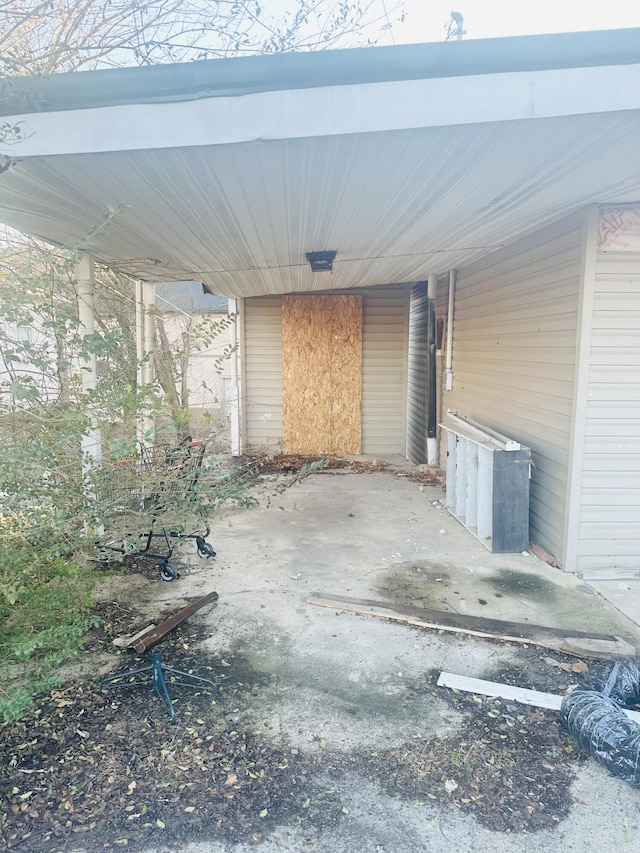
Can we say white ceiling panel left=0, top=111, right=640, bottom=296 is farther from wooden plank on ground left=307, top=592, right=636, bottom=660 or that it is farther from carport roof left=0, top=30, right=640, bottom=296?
wooden plank on ground left=307, top=592, right=636, bottom=660

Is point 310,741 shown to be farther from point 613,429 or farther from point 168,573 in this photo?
point 613,429

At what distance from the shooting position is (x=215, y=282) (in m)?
6.28

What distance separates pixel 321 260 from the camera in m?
4.75

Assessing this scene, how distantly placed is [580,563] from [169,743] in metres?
3.00

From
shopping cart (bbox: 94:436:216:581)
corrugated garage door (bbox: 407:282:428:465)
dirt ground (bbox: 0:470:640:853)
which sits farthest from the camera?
corrugated garage door (bbox: 407:282:428:465)

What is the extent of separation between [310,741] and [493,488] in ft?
8.43

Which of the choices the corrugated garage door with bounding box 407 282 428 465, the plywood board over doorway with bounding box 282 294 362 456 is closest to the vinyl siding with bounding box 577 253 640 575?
the corrugated garage door with bounding box 407 282 428 465

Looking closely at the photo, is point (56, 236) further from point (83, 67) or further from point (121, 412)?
point (121, 412)

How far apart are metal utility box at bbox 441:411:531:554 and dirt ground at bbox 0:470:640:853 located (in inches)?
24.5

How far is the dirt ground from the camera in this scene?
166cm

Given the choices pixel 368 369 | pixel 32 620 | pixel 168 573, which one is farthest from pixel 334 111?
pixel 368 369

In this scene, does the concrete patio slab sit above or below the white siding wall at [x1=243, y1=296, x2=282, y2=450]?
below

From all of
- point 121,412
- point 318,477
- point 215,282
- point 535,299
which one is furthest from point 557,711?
point 215,282

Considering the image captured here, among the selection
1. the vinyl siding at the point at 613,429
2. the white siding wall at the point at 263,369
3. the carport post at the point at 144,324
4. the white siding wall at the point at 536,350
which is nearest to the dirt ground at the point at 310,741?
the vinyl siding at the point at 613,429
